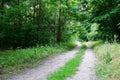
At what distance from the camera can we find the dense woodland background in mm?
24172

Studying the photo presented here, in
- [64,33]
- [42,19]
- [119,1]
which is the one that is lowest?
[64,33]

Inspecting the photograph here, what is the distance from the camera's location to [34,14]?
30.5 meters

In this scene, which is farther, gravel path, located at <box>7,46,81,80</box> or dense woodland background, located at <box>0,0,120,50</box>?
dense woodland background, located at <box>0,0,120,50</box>

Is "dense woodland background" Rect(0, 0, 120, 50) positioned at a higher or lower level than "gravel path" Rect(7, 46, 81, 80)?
higher

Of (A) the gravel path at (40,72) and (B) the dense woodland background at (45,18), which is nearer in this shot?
(A) the gravel path at (40,72)

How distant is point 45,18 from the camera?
34.9 metres

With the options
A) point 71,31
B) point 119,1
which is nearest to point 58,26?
point 71,31

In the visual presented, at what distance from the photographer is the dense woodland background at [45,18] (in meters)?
24.2

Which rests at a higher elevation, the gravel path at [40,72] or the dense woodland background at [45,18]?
the dense woodland background at [45,18]

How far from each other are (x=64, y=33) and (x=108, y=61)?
95.2 feet

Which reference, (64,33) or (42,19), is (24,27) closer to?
(42,19)

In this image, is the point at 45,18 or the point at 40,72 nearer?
the point at 40,72

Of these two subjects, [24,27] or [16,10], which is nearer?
[16,10]

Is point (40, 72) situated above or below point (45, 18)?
below
